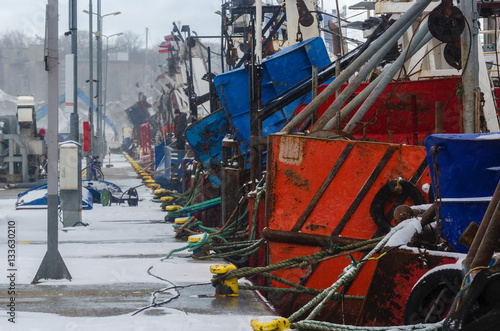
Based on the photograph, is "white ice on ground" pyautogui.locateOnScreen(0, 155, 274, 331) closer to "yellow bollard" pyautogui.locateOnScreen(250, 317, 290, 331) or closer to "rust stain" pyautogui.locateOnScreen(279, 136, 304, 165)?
"yellow bollard" pyautogui.locateOnScreen(250, 317, 290, 331)

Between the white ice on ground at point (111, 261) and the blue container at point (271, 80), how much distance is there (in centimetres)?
228

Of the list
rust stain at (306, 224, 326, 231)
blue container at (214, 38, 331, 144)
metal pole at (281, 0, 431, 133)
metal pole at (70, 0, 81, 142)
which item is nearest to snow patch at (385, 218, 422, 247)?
rust stain at (306, 224, 326, 231)

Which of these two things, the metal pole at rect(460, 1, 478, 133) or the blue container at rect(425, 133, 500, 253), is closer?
the blue container at rect(425, 133, 500, 253)

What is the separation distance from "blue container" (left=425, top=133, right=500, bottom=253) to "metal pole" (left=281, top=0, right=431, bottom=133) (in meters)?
2.48

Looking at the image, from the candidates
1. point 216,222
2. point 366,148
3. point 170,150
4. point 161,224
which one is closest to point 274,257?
point 366,148

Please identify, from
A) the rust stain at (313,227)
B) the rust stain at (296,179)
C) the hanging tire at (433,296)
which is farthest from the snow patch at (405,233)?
the rust stain at (296,179)

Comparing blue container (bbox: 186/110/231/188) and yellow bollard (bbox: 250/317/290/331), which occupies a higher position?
blue container (bbox: 186/110/231/188)

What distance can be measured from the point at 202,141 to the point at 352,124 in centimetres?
626

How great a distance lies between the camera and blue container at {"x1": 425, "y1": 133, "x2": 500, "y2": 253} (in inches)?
191

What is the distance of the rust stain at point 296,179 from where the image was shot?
6961 mm

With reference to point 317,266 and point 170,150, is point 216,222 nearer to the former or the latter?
point 317,266

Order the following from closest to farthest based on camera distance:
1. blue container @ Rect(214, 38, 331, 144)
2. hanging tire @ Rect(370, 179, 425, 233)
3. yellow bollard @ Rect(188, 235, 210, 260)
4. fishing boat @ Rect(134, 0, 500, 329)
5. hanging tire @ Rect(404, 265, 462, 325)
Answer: hanging tire @ Rect(404, 265, 462, 325), fishing boat @ Rect(134, 0, 500, 329), hanging tire @ Rect(370, 179, 425, 233), yellow bollard @ Rect(188, 235, 210, 260), blue container @ Rect(214, 38, 331, 144)

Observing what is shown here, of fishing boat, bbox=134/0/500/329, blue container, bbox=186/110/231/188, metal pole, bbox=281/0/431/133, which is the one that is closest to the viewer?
fishing boat, bbox=134/0/500/329

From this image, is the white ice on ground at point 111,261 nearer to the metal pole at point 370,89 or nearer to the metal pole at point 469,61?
the metal pole at point 370,89
